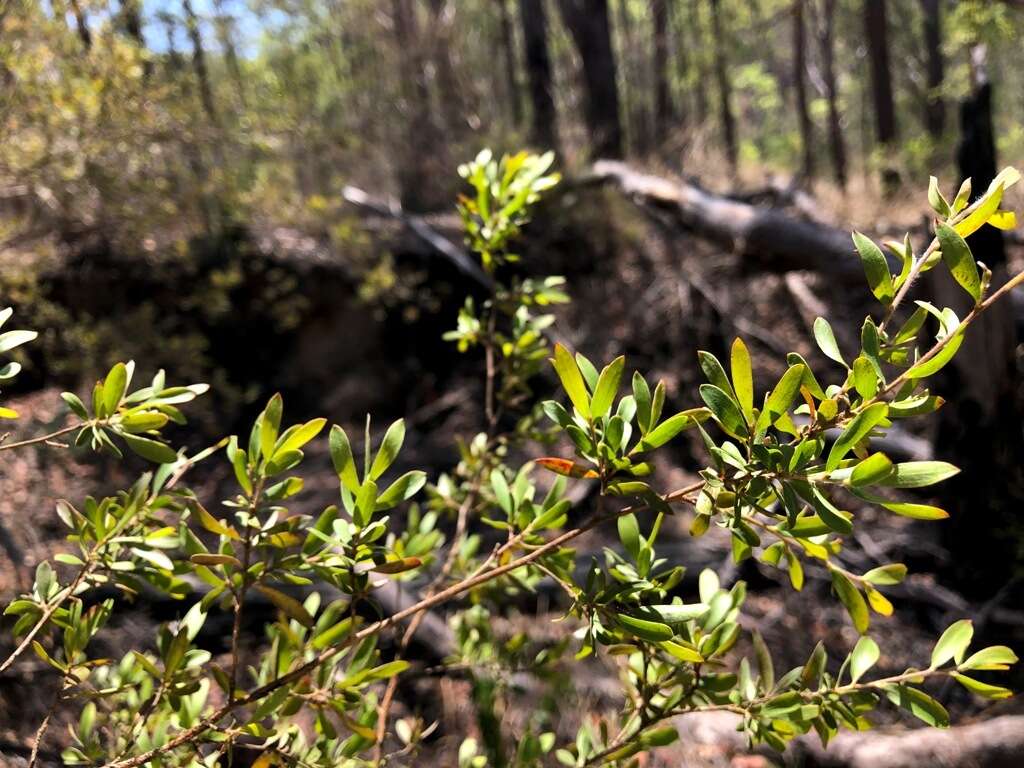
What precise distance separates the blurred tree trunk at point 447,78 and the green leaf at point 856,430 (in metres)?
6.15

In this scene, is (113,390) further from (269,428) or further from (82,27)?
(82,27)

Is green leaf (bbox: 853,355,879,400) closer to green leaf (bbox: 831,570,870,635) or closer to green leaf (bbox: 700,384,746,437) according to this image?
green leaf (bbox: 700,384,746,437)

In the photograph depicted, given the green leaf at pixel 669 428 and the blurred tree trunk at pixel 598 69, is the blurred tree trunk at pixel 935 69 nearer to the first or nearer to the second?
the blurred tree trunk at pixel 598 69

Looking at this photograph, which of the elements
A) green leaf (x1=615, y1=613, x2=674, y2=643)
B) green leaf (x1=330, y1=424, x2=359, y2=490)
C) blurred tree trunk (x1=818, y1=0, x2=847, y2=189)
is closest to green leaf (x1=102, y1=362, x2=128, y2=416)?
green leaf (x1=330, y1=424, x2=359, y2=490)

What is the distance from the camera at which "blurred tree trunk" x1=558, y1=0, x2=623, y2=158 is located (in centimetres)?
717

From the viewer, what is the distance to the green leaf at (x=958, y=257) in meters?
0.62

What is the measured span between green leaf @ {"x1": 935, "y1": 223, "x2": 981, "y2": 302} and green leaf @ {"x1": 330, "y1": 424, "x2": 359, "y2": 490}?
1.88 feet

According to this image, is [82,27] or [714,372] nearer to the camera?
[714,372]

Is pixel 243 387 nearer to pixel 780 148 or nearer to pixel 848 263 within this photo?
pixel 848 263

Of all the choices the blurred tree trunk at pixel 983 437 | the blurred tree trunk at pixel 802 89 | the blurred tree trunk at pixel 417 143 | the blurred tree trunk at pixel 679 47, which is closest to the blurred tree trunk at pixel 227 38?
the blurred tree trunk at pixel 417 143

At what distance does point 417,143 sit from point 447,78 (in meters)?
0.72

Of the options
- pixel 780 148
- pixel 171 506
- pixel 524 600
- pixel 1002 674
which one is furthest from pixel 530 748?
pixel 780 148

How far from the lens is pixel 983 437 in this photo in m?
3.27

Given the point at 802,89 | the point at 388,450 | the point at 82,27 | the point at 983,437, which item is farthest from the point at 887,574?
the point at 802,89
